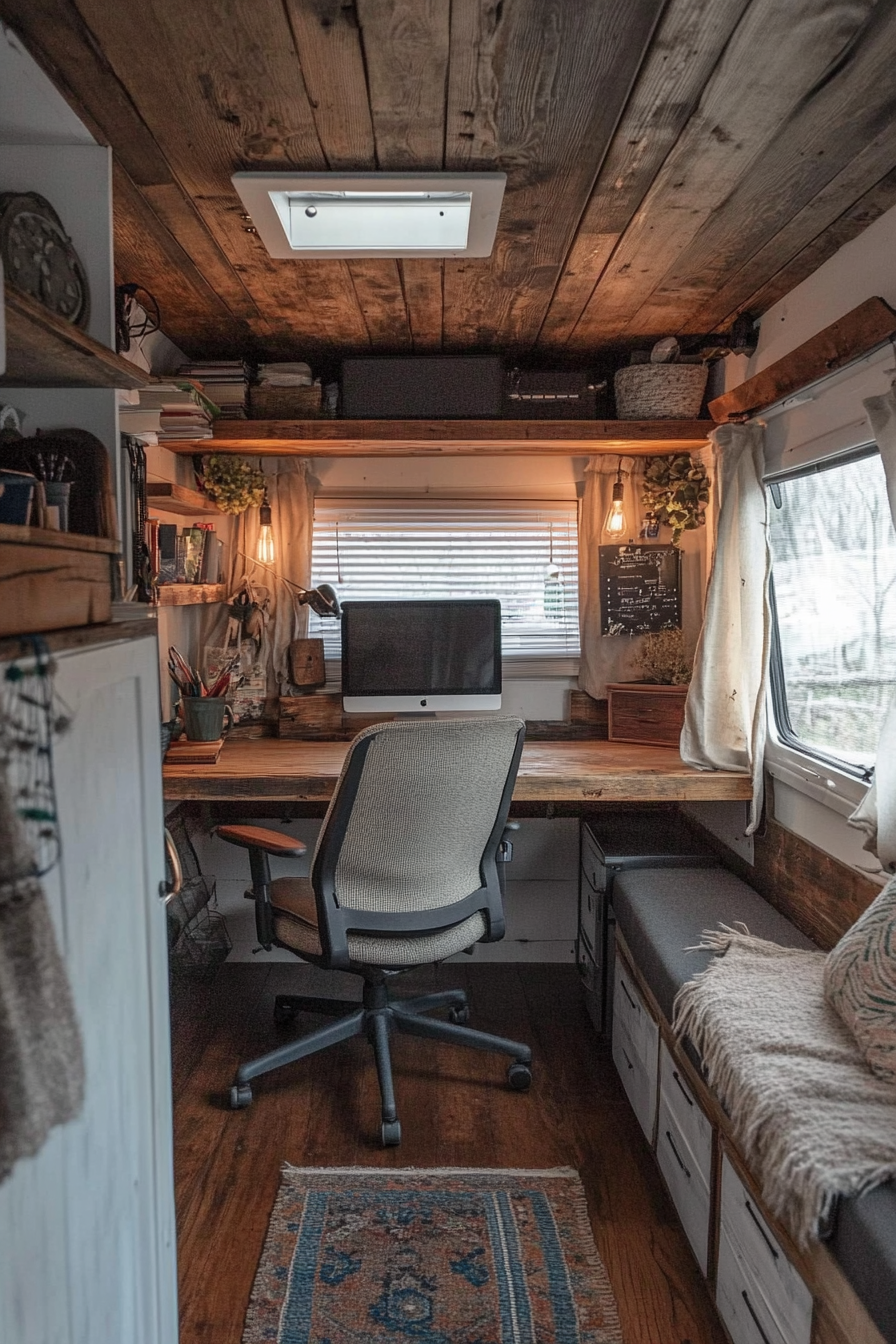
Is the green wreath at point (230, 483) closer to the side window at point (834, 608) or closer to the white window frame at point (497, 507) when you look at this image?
the white window frame at point (497, 507)

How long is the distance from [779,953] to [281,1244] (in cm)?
127

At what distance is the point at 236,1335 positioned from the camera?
1779mm

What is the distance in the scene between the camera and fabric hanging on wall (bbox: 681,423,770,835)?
109 inches

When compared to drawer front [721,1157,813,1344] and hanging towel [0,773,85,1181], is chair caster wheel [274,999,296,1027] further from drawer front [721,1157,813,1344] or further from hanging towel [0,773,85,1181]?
hanging towel [0,773,85,1181]

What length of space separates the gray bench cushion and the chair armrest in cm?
91

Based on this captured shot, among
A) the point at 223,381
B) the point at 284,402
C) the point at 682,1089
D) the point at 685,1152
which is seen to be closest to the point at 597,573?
the point at 284,402

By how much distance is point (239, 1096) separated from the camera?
2.54m

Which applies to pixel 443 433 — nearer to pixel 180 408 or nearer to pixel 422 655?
pixel 422 655

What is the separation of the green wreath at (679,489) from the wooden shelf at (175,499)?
1.61 m

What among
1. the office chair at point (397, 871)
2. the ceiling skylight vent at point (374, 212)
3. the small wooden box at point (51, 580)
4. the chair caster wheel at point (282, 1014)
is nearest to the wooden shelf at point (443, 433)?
the ceiling skylight vent at point (374, 212)

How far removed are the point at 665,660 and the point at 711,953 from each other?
1.46 meters

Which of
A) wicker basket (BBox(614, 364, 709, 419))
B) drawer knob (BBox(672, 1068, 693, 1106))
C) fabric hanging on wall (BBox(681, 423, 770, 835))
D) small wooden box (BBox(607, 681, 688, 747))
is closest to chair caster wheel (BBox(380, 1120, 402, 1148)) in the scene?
drawer knob (BBox(672, 1068, 693, 1106))

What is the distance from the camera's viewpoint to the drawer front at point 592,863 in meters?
2.93

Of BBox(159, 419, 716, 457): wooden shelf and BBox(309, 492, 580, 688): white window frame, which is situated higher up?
BBox(159, 419, 716, 457): wooden shelf
